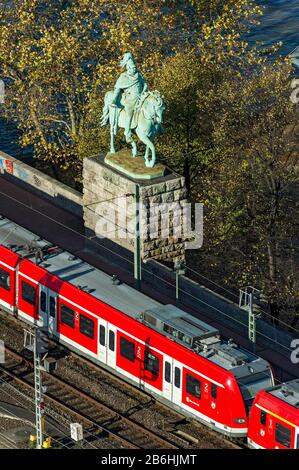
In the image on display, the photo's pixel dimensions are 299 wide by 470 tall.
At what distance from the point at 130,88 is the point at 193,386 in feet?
60.4

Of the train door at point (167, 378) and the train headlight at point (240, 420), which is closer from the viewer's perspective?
the train headlight at point (240, 420)

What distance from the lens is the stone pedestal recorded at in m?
70.4

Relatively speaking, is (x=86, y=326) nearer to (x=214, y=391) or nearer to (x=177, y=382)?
(x=177, y=382)

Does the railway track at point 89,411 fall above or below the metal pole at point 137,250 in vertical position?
below

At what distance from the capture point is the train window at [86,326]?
6228cm

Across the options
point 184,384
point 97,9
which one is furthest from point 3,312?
point 97,9

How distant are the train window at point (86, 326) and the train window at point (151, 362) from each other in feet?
12.1

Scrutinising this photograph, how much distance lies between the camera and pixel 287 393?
55.1 m

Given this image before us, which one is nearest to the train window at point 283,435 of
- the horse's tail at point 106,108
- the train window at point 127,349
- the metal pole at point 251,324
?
the metal pole at point 251,324

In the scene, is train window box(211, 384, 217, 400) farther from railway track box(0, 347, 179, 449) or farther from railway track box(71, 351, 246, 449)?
railway track box(0, 347, 179, 449)

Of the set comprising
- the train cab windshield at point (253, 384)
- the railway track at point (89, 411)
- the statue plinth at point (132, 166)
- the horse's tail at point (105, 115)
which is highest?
the horse's tail at point (105, 115)

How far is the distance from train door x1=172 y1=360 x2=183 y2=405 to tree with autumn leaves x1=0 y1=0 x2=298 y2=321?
11.1m

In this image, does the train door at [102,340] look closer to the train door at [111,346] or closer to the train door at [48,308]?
the train door at [111,346]
